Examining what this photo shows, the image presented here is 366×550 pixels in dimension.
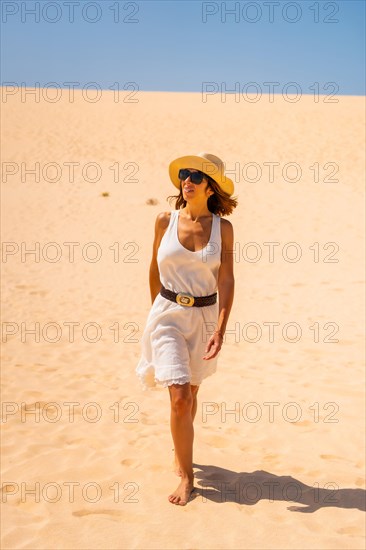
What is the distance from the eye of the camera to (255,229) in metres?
16.2

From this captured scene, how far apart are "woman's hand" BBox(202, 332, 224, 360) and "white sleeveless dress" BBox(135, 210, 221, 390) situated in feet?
0.40

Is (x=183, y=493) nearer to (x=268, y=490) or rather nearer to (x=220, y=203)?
(x=268, y=490)

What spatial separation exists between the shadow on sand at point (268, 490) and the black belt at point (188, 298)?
1.19 meters

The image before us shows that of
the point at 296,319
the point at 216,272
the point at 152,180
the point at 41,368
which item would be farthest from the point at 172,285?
the point at 152,180

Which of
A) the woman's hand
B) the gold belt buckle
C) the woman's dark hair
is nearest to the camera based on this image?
the woman's hand

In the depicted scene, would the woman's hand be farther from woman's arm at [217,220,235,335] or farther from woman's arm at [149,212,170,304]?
woman's arm at [149,212,170,304]

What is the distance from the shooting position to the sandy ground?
3.65 meters

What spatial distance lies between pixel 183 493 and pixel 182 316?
106cm

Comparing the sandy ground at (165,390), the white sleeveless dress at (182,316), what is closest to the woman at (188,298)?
the white sleeveless dress at (182,316)

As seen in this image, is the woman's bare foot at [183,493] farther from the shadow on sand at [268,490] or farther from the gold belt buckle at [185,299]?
the gold belt buckle at [185,299]

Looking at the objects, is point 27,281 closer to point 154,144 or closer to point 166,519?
point 166,519

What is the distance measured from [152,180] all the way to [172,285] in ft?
62.5

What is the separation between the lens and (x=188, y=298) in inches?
147

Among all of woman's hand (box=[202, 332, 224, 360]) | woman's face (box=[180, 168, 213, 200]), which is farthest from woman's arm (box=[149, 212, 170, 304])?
woman's hand (box=[202, 332, 224, 360])
